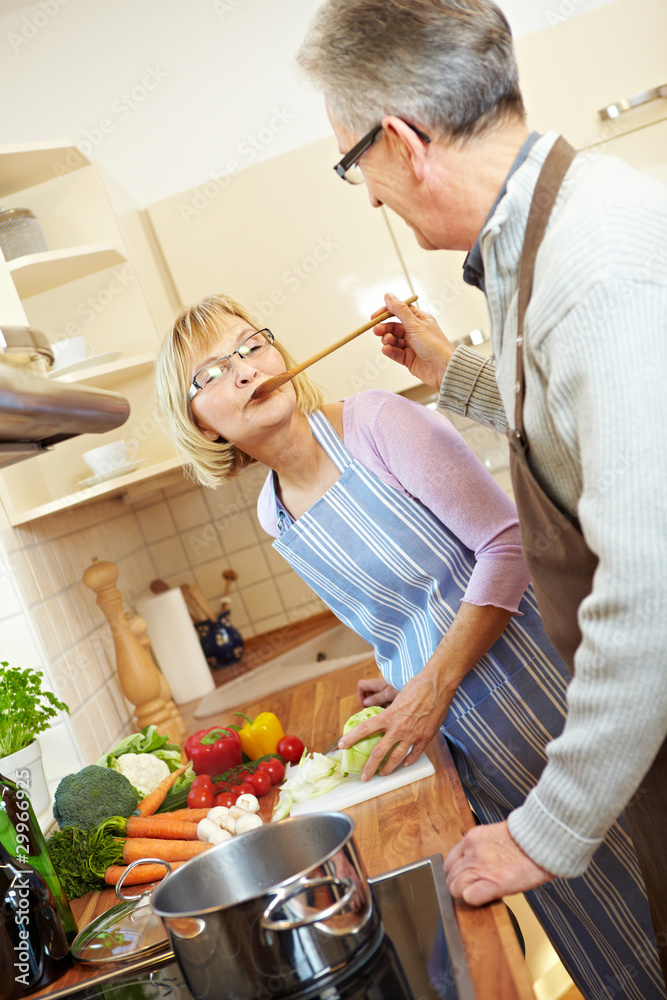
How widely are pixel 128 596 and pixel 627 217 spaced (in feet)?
6.16

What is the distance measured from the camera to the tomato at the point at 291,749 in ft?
4.25

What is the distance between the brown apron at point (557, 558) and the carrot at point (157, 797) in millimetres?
743

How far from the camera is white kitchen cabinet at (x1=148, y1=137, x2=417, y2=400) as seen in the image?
2086mm

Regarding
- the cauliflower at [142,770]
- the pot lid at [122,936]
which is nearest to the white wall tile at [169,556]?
the cauliflower at [142,770]

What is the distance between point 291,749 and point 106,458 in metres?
0.77

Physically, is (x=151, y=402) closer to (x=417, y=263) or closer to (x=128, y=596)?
(x=128, y=596)

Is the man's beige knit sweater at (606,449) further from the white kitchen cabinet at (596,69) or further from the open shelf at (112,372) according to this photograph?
the white kitchen cabinet at (596,69)

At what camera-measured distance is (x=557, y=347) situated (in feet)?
1.87

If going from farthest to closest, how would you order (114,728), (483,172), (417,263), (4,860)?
(417,263), (114,728), (4,860), (483,172)

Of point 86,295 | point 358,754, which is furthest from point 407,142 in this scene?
point 86,295

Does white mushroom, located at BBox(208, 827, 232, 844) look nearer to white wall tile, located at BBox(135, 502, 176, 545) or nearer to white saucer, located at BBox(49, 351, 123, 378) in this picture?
white saucer, located at BBox(49, 351, 123, 378)

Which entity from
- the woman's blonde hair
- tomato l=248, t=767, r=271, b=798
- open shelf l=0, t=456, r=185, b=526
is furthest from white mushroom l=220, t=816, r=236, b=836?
open shelf l=0, t=456, r=185, b=526

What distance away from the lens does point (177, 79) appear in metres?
2.38

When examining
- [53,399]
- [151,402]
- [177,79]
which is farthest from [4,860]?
[177,79]
